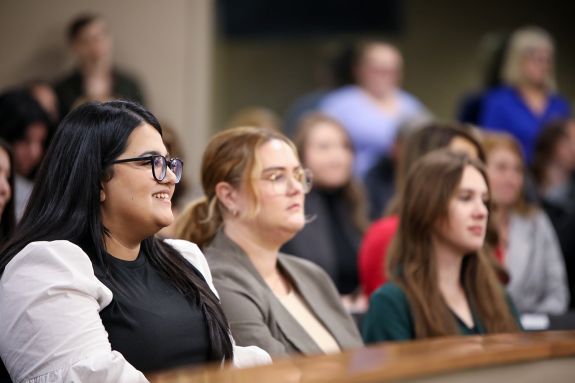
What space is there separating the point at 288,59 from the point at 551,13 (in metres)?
2.48

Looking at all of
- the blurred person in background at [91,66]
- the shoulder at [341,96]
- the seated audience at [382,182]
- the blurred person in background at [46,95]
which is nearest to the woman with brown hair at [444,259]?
the seated audience at [382,182]

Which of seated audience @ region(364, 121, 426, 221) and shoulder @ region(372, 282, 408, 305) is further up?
shoulder @ region(372, 282, 408, 305)

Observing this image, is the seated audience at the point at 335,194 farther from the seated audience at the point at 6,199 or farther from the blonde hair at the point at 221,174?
the seated audience at the point at 6,199

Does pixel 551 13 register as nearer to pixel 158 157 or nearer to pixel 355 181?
pixel 355 181

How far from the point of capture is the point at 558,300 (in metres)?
5.16

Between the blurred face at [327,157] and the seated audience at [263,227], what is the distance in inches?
75.8

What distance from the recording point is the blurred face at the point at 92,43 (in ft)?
20.0

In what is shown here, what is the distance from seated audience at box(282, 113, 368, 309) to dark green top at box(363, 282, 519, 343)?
1.53m

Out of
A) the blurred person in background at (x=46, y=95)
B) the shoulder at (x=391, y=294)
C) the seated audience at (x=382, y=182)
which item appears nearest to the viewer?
the shoulder at (x=391, y=294)

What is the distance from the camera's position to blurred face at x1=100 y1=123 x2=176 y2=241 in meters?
2.73

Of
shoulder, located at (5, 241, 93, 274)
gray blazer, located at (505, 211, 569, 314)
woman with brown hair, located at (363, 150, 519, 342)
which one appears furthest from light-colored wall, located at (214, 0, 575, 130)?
shoulder, located at (5, 241, 93, 274)

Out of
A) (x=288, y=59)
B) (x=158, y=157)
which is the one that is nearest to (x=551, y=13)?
(x=288, y=59)

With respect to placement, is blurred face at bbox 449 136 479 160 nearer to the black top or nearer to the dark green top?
the dark green top

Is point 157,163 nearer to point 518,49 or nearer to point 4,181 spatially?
point 4,181
